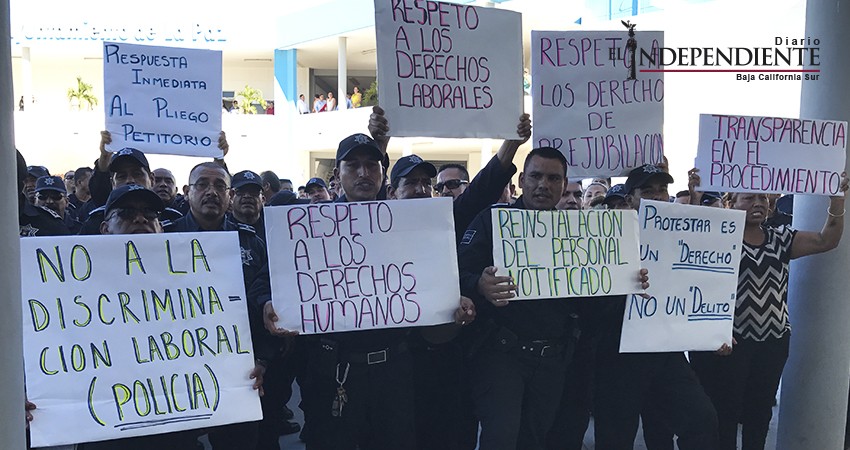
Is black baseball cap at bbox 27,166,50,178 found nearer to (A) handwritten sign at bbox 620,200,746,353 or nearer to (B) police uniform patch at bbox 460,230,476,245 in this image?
(B) police uniform patch at bbox 460,230,476,245

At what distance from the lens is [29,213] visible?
171 inches

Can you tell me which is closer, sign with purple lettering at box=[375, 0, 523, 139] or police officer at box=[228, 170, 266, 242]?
sign with purple lettering at box=[375, 0, 523, 139]

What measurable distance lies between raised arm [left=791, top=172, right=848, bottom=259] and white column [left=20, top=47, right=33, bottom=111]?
26.3 meters

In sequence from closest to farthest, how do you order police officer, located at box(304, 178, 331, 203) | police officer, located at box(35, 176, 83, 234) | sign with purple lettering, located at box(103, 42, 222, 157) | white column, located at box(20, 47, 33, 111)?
sign with purple lettering, located at box(103, 42, 222, 157), police officer, located at box(35, 176, 83, 234), police officer, located at box(304, 178, 331, 203), white column, located at box(20, 47, 33, 111)

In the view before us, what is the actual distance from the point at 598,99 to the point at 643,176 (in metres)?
0.54

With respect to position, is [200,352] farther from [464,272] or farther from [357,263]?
[464,272]

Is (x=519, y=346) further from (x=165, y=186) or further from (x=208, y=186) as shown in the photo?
(x=165, y=186)

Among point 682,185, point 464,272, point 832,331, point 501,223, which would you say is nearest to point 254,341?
point 464,272

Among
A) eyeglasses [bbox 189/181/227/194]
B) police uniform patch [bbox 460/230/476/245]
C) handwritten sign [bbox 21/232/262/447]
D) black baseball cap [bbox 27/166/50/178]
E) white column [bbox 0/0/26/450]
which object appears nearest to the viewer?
white column [bbox 0/0/26/450]

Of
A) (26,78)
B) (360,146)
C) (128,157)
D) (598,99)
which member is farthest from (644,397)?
(26,78)

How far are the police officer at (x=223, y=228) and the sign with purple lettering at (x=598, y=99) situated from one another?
5.77 feet

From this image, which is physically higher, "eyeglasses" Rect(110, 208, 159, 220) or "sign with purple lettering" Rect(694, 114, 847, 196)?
"sign with purple lettering" Rect(694, 114, 847, 196)

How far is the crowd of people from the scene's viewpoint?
3.68m

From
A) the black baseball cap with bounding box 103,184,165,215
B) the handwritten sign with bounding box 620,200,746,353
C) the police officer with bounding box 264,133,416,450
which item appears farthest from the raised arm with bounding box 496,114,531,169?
the black baseball cap with bounding box 103,184,165,215
